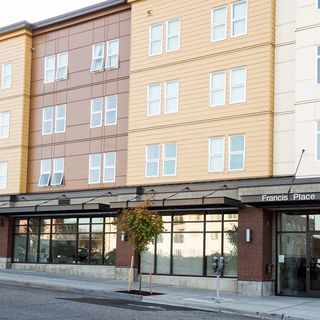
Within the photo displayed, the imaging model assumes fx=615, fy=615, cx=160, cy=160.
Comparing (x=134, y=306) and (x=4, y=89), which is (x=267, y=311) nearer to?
(x=134, y=306)

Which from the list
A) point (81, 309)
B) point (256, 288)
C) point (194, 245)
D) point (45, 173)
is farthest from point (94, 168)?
point (81, 309)

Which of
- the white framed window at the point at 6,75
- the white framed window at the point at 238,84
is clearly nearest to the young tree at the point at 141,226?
the white framed window at the point at 238,84

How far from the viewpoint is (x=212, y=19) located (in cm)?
Answer: 2569

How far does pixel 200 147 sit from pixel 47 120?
Answer: 33.0 feet

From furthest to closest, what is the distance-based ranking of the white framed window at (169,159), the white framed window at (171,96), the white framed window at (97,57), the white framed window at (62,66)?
the white framed window at (62,66) → the white framed window at (97,57) → the white framed window at (171,96) → the white framed window at (169,159)

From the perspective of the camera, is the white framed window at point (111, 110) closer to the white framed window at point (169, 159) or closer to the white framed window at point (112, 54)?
the white framed window at point (112, 54)

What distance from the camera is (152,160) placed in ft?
88.1

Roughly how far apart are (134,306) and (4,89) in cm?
1892

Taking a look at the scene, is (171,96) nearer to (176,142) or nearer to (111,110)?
(176,142)

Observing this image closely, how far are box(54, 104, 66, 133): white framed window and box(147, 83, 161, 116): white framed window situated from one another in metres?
5.68

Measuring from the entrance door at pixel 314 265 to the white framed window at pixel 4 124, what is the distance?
17.6 m

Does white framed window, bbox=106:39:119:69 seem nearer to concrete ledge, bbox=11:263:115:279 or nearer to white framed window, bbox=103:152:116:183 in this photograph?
white framed window, bbox=103:152:116:183

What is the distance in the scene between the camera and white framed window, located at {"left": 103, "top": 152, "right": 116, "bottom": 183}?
28734 millimetres

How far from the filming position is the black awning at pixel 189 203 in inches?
894
